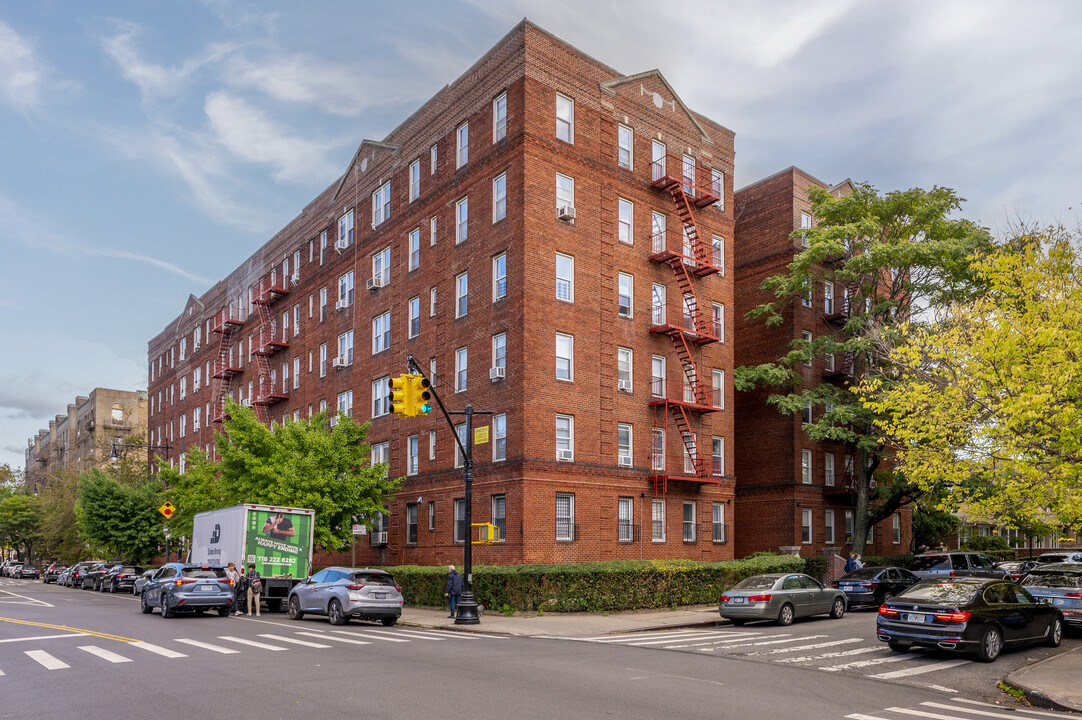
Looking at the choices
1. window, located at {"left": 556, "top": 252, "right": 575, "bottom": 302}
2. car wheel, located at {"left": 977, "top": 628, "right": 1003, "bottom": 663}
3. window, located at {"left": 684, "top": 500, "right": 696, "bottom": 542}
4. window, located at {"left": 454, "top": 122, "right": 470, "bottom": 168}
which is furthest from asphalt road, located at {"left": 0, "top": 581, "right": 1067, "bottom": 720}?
window, located at {"left": 454, "top": 122, "right": 470, "bottom": 168}

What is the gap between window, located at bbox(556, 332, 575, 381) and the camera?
1313 inches

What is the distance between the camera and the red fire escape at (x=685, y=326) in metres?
36.1

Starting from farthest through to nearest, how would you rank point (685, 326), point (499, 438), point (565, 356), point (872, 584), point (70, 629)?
point (685, 326) < point (565, 356) < point (499, 438) < point (872, 584) < point (70, 629)

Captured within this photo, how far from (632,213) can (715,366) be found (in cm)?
768

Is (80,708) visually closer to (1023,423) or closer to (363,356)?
(1023,423)

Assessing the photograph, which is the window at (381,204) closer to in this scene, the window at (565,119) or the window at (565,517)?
the window at (565,119)

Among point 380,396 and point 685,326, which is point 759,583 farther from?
point 380,396

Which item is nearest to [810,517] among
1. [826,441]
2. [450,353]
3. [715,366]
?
[826,441]

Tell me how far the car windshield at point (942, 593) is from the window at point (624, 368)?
17.9 metres

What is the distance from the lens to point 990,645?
55.8 ft

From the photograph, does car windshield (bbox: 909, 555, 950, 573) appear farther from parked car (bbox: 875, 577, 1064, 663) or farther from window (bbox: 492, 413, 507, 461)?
window (bbox: 492, 413, 507, 461)

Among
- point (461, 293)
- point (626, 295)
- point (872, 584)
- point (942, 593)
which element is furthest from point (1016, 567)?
point (461, 293)

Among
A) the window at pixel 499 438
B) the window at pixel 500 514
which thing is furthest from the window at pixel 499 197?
the window at pixel 500 514

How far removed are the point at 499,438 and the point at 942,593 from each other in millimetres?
18242
